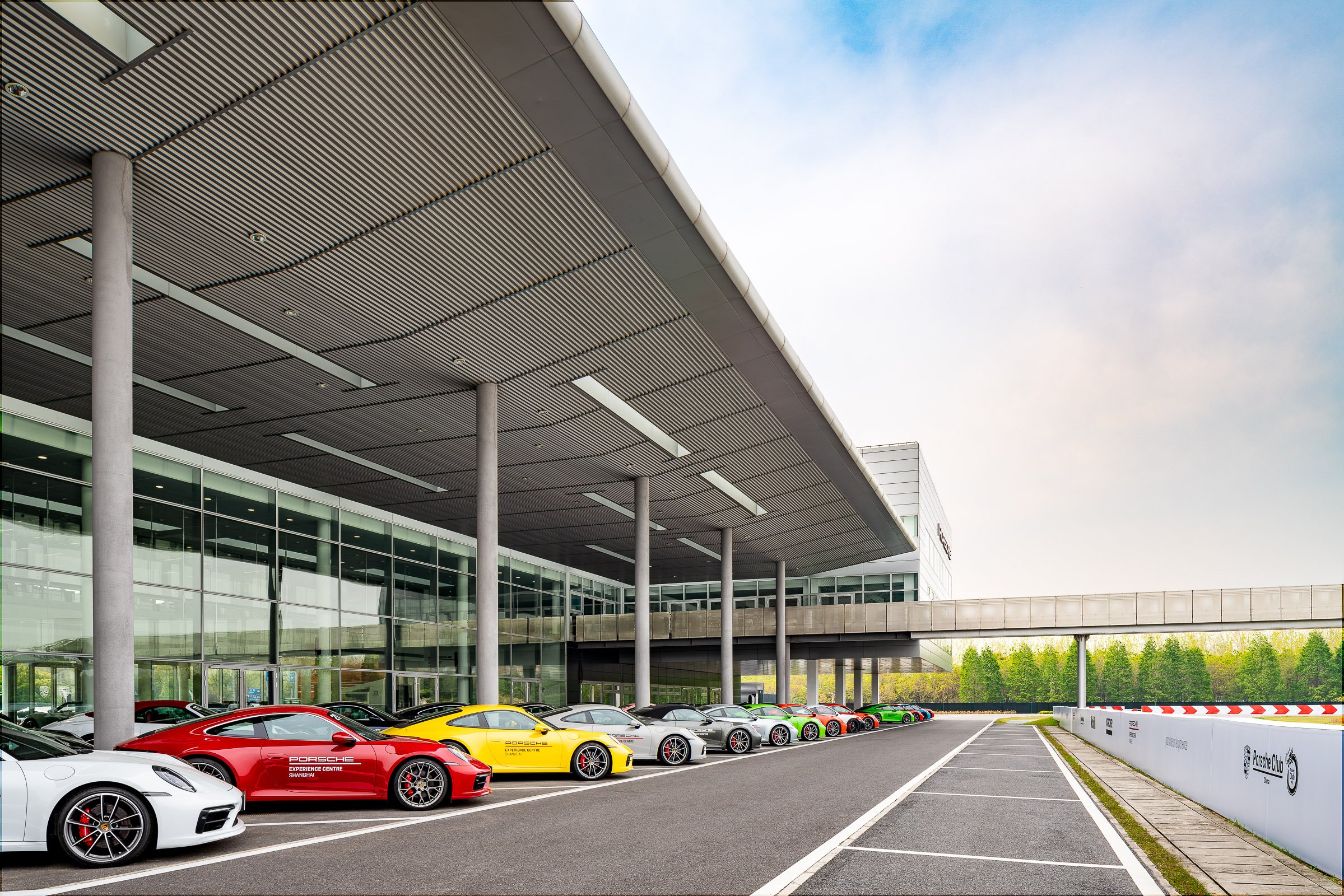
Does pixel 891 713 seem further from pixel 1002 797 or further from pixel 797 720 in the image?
pixel 1002 797

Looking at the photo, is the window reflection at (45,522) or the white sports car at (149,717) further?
the window reflection at (45,522)

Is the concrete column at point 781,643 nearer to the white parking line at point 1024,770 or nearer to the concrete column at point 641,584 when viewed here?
the concrete column at point 641,584

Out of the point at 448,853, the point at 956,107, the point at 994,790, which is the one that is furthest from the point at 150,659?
the point at 956,107

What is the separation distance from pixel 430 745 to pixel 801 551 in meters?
38.8

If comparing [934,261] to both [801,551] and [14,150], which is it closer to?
[801,551]

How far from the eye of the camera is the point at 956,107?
3750 cm

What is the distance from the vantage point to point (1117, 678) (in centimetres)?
11912

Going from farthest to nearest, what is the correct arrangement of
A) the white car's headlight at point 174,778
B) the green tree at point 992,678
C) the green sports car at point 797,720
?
the green tree at point 992,678, the green sports car at point 797,720, the white car's headlight at point 174,778

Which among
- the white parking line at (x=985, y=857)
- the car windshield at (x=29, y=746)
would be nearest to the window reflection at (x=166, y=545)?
the car windshield at (x=29, y=746)

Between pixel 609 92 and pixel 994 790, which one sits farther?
pixel 994 790

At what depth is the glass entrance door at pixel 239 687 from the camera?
23047mm

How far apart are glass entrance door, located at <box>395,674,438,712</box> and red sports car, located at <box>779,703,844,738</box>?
12125 mm

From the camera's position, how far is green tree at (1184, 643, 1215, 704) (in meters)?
111

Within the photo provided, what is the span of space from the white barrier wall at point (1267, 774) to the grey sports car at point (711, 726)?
10834 mm
